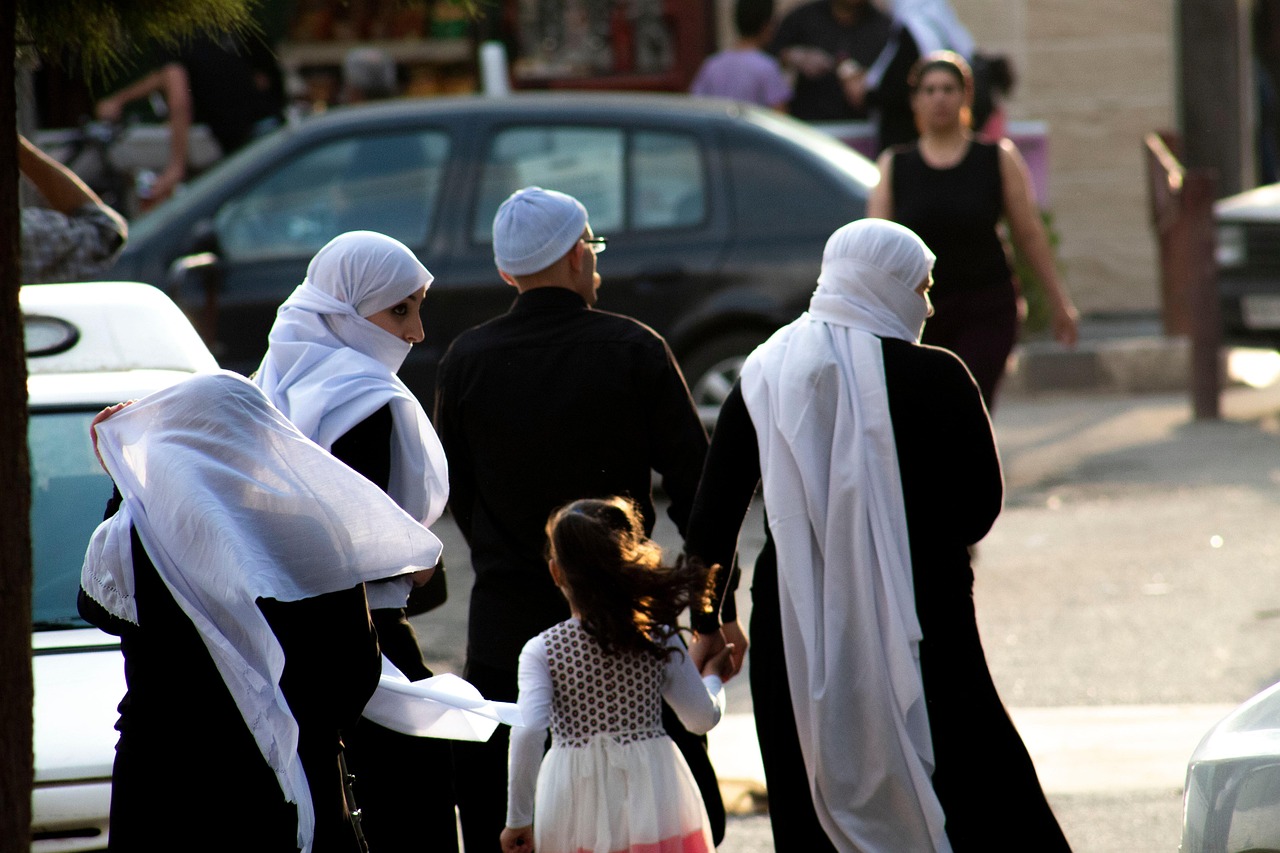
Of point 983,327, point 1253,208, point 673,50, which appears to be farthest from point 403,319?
point 673,50

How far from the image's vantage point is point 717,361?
882cm

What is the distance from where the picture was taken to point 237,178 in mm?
8789

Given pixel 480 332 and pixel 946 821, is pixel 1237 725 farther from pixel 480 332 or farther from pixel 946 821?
pixel 480 332

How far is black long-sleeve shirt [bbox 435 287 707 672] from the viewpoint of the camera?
13.6 ft

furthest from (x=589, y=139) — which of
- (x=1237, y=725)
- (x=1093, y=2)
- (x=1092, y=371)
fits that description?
(x=1093, y=2)

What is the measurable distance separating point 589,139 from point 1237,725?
5.85 metres

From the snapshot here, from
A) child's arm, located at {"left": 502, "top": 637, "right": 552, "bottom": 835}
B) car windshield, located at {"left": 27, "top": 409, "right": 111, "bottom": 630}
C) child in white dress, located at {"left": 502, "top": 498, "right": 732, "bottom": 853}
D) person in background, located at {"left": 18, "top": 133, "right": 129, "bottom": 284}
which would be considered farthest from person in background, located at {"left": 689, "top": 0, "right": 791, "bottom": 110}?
child's arm, located at {"left": 502, "top": 637, "right": 552, "bottom": 835}

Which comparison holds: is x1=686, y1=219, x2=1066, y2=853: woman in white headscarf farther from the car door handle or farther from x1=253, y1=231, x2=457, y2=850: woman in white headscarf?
the car door handle

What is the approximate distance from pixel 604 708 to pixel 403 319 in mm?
927

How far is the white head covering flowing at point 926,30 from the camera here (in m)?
11.1

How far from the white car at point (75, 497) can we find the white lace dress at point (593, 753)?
2.65ft

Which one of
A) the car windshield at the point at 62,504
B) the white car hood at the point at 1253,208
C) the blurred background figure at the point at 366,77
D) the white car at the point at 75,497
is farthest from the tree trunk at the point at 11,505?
Answer: the blurred background figure at the point at 366,77

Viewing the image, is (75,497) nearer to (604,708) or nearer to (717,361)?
(604,708)

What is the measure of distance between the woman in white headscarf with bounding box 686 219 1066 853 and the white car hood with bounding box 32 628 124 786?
1309 mm
